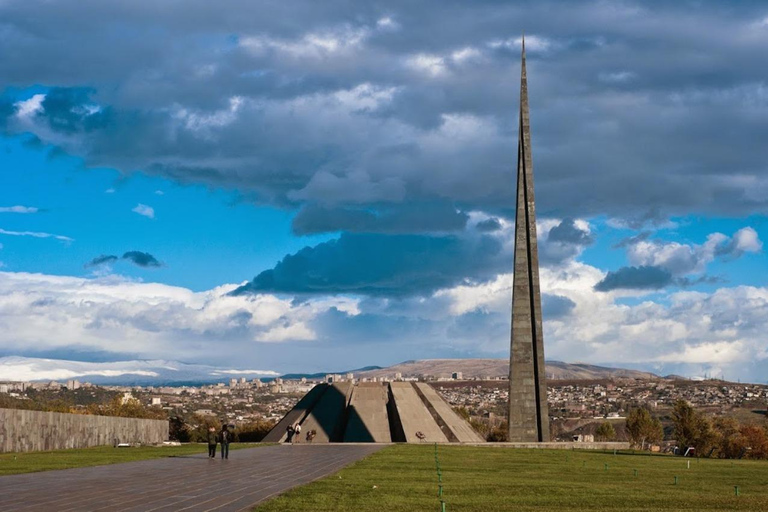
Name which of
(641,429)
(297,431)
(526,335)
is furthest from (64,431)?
(641,429)

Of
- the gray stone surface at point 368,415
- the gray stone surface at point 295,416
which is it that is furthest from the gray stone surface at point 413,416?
the gray stone surface at point 295,416

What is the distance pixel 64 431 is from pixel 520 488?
25179 millimetres

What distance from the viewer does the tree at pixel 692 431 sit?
55375 millimetres

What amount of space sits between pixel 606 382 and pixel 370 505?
521 ft

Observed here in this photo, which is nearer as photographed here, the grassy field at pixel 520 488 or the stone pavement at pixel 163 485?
the stone pavement at pixel 163 485

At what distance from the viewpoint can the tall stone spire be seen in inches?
1700

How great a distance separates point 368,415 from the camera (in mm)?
44438

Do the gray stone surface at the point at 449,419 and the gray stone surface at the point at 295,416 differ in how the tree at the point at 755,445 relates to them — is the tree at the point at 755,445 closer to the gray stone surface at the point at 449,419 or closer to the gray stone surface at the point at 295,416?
the gray stone surface at the point at 449,419

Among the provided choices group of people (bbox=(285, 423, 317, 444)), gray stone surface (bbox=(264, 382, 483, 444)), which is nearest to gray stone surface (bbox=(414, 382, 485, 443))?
gray stone surface (bbox=(264, 382, 483, 444))

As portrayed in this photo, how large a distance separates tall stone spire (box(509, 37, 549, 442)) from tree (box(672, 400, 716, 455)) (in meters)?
16.2

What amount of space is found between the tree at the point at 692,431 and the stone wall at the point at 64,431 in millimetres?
31810

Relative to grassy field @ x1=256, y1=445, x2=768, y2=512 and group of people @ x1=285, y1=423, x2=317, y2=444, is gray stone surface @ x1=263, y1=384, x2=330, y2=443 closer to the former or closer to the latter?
group of people @ x1=285, y1=423, x2=317, y2=444

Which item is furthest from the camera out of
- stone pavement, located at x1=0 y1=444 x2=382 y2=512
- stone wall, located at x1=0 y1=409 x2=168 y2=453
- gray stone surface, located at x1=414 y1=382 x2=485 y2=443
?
gray stone surface, located at x1=414 y1=382 x2=485 y2=443

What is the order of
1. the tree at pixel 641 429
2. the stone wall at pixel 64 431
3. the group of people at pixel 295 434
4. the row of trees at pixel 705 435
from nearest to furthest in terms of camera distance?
the stone wall at pixel 64 431 < the group of people at pixel 295 434 < the row of trees at pixel 705 435 < the tree at pixel 641 429
